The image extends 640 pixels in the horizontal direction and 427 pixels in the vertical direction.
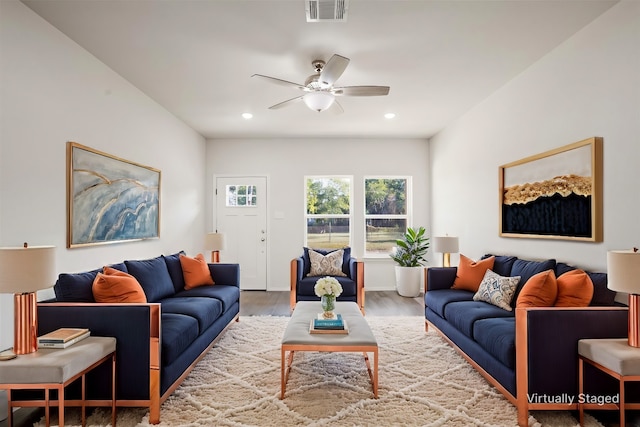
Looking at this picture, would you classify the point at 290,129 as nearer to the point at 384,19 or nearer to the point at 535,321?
the point at 384,19

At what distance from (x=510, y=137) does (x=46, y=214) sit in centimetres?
432

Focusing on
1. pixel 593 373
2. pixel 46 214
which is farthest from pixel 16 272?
pixel 593 373

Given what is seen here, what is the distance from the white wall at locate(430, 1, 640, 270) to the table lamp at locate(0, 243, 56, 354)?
12.1ft

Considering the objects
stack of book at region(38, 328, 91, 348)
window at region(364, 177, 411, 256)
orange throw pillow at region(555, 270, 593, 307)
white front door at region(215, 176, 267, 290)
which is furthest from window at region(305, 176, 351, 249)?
stack of book at region(38, 328, 91, 348)

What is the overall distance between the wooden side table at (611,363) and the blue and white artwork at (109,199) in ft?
12.3

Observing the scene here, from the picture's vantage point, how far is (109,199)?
11.5 ft

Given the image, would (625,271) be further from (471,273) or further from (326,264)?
(326,264)

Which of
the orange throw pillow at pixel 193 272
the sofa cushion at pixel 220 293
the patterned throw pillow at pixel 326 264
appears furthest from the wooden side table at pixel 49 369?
the patterned throw pillow at pixel 326 264

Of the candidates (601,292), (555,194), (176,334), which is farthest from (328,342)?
(555,194)

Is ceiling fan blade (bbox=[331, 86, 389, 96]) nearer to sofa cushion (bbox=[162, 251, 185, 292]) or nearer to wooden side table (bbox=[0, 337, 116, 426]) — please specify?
sofa cushion (bbox=[162, 251, 185, 292])

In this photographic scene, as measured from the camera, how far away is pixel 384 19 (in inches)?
105

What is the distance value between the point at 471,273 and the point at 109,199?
3.74 m

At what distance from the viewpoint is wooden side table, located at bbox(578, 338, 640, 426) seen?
194 centimetres

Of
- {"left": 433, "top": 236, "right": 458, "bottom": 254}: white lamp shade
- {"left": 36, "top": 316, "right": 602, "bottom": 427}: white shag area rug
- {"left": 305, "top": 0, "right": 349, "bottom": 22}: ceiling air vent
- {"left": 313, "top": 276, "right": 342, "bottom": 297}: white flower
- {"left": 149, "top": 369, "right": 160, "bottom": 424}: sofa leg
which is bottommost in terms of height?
{"left": 36, "top": 316, "right": 602, "bottom": 427}: white shag area rug
